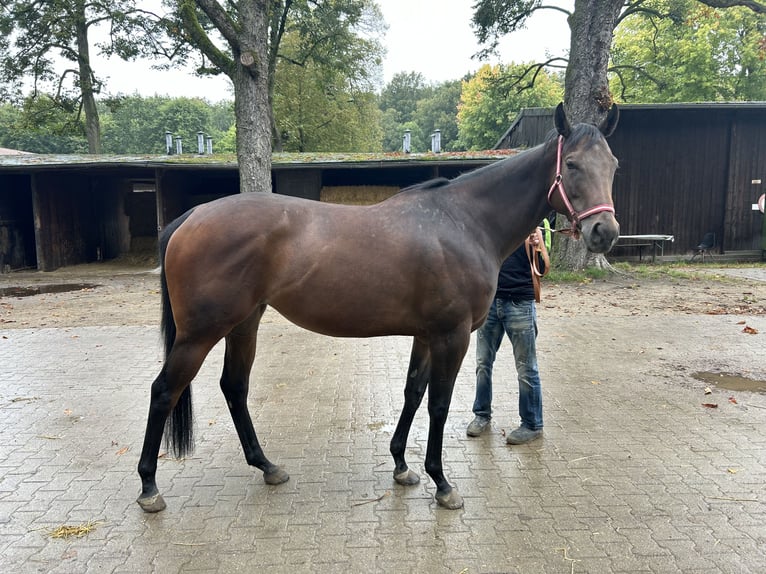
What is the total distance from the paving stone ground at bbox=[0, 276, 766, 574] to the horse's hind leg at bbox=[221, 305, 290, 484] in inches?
4.7

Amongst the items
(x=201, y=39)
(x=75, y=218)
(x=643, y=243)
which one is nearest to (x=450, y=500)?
(x=201, y=39)

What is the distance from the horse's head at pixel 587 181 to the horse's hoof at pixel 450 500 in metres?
1.64

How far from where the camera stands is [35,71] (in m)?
20.6

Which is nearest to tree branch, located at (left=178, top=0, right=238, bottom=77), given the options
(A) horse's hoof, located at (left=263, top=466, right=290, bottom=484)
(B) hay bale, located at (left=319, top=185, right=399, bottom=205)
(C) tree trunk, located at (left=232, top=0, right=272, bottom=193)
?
(C) tree trunk, located at (left=232, top=0, right=272, bottom=193)

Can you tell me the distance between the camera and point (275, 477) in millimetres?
3141

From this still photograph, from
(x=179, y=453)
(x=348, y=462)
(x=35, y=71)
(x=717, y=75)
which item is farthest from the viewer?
(x=717, y=75)

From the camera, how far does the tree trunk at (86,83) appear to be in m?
20.9

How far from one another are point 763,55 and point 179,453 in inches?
879

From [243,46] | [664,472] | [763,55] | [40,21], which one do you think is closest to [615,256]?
[763,55]

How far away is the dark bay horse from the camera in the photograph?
278 centimetres

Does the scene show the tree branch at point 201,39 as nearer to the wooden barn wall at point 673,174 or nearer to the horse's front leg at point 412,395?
the horse's front leg at point 412,395

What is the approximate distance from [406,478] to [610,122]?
8.32 feet

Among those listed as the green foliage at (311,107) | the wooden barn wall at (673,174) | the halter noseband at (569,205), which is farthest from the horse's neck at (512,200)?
the green foliage at (311,107)

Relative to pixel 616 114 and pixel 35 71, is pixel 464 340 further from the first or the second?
pixel 35 71
